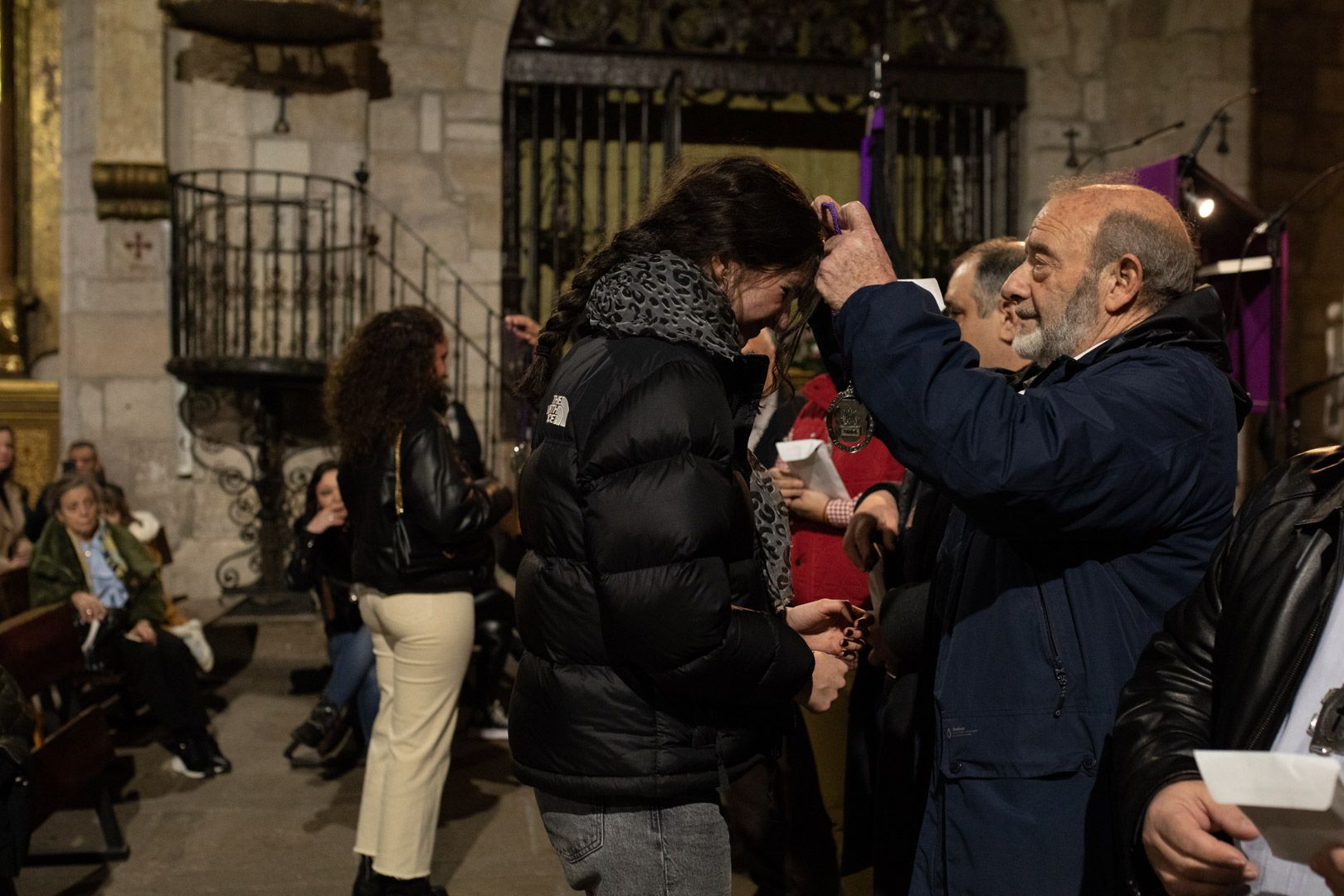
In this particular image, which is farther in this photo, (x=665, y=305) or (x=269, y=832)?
(x=269, y=832)

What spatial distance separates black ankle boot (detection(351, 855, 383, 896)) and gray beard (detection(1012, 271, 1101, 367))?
105 inches

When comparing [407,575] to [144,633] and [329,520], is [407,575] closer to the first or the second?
[329,520]

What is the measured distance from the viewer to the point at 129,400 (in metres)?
8.18

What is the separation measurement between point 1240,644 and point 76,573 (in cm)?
516

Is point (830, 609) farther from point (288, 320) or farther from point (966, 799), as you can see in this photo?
point (288, 320)

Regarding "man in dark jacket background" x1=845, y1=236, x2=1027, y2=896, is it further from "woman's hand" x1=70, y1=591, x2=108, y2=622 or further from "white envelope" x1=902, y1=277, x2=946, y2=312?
"woman's hand" x1=70, y1=591, x2=108, y2=622

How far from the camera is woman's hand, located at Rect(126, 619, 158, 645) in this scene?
5.49m

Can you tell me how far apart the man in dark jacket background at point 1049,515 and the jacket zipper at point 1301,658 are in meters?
0.30

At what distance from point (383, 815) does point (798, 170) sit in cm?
719

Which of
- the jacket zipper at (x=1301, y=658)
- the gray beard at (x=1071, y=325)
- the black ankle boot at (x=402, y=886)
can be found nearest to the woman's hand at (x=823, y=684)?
the gray beard at (x=1071, y=325)

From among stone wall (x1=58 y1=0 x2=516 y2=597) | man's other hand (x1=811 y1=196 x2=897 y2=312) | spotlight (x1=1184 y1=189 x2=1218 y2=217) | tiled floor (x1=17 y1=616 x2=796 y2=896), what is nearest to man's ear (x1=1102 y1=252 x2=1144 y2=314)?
man's other hand (x1=811 y1=196 x2=897 y2=312)

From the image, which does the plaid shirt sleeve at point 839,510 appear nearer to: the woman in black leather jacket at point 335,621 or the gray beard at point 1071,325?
the gray beard at point 1071,325

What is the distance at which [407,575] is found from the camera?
3734 mm

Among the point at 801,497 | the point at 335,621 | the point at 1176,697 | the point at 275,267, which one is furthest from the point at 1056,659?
the point at 275,267
